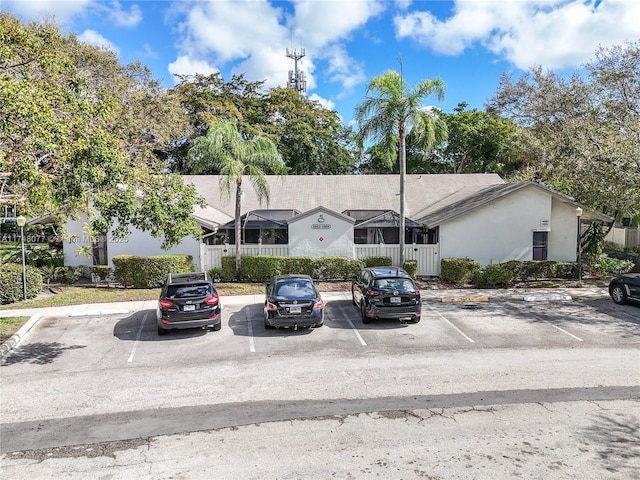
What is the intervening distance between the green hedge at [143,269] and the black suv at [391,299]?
1018 centimetres

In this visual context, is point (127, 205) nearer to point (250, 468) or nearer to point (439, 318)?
point (250, 468)

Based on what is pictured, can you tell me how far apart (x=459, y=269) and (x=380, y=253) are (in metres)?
3.81

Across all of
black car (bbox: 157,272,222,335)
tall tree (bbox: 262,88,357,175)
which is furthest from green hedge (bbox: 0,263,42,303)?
tall tree (bbox: 262,88,357,175)

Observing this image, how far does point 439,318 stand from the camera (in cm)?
1550

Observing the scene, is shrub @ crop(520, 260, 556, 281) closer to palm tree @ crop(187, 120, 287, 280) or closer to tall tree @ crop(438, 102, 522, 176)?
palm tree @ crop(187, 120, 287, 280)

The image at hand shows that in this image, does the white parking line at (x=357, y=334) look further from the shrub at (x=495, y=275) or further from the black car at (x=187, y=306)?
the shrub at (x=495, y=275)

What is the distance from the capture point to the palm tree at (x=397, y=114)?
769 inches

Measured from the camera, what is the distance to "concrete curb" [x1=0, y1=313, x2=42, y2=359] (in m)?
12.4

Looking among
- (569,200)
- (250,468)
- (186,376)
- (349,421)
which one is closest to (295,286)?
(186,376)

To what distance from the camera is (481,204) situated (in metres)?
22.3

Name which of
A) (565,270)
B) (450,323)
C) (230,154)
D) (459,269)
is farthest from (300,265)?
(565,270)

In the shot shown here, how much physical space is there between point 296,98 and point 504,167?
2146 cm

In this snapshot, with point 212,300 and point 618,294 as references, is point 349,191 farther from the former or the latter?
point 212,300

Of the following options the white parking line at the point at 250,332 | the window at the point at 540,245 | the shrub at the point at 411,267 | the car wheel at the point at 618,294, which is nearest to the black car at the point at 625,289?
the car wheel at the point at 618,294
